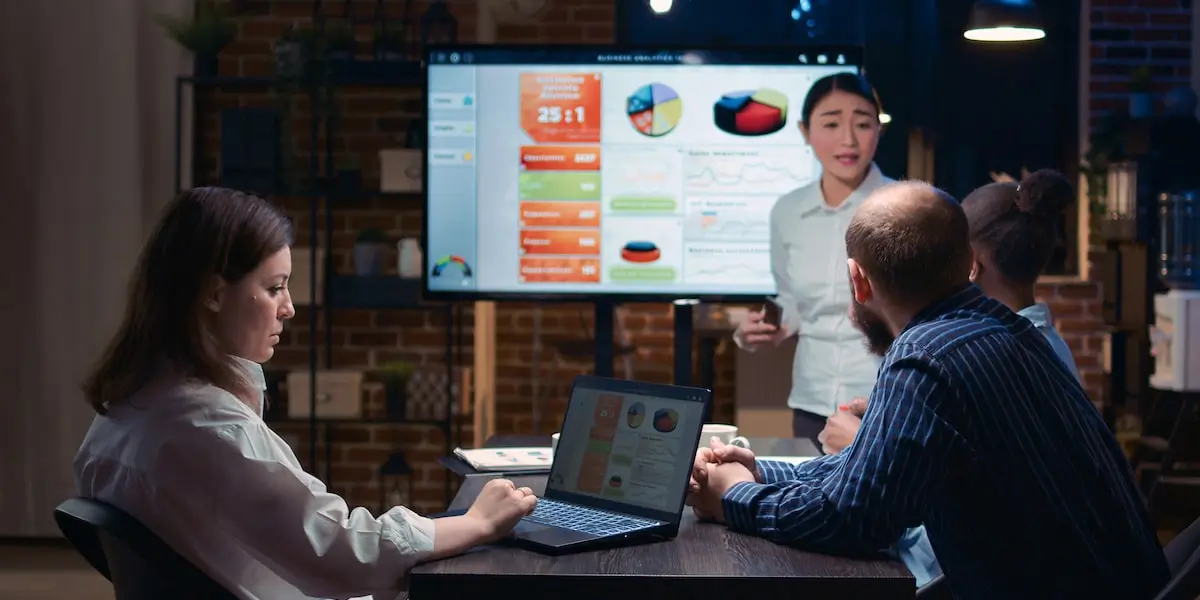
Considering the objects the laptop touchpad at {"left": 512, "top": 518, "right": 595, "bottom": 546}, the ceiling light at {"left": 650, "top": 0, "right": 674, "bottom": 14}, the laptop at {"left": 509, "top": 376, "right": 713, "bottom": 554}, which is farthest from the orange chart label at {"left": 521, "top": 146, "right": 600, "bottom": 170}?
the ceiling light at {"left": 650, "top": 0, "right": 674, "bottom": 14}

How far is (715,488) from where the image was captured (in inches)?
67.4

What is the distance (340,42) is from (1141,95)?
324 centimetres

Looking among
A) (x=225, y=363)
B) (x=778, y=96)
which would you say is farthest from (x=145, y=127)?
(x=225, y=363)

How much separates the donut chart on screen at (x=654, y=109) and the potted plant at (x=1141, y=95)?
3.28 meters

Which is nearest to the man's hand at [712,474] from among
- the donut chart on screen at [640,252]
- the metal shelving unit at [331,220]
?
the donut chart on screen at [640,252]

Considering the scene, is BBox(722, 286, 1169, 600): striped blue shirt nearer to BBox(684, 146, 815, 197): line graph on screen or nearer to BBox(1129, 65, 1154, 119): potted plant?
BBox(684, 146, 815, 197): line graph on screen

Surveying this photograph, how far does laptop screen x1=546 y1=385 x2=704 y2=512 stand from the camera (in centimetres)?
167

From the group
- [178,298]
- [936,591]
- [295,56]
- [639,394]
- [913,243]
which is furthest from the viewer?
[295,56]

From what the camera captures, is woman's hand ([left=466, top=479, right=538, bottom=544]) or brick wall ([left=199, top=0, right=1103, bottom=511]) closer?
woman's hand ([left=466, top=479, right=538, bottom=544])

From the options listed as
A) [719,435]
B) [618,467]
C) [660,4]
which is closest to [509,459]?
[719,435]

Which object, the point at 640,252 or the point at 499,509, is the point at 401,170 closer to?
the point at 640,252

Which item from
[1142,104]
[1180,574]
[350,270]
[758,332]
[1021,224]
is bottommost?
[1180,574]

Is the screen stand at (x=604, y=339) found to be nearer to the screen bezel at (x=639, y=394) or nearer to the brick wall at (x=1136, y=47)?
the screen bezel at (x=639, y=394)

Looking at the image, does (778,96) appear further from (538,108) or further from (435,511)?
(435,511)
